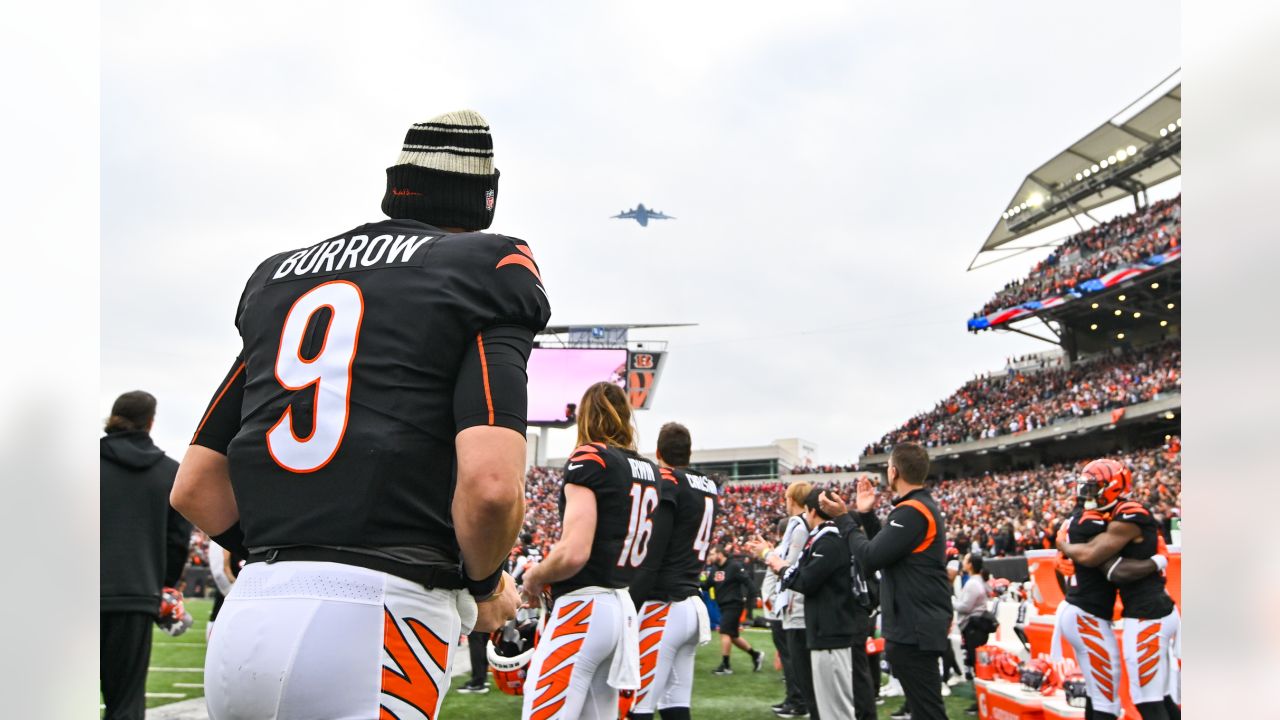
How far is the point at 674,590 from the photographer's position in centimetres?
642

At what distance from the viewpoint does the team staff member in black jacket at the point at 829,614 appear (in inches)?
268

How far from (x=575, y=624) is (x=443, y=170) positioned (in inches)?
111

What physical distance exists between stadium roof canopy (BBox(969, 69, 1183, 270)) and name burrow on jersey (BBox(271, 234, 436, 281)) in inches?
1690

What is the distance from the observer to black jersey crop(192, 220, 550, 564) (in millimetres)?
1967

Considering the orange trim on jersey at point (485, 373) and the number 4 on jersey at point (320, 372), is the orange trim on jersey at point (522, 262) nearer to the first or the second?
the orange trim on jersey at point (485, 373)

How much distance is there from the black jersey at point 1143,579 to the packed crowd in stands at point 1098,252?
3606cm

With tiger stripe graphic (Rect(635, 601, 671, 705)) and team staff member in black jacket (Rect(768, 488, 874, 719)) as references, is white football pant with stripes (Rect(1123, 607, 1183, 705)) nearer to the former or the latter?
team staff member in black jacket (Rect(768, 488, 874, 719))

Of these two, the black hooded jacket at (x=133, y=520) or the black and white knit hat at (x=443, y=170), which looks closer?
the black and white knit hat at (x=443, y=170)

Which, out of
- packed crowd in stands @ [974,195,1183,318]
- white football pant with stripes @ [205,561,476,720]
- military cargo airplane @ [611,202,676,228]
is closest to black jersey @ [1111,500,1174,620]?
white football pant with stripes @ [205,561,476,720]

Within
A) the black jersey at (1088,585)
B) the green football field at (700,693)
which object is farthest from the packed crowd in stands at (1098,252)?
the black jersey at (1088,585)
